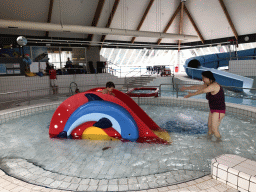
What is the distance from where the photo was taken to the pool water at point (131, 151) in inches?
91.8

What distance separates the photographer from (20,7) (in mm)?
9898

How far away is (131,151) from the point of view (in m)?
2.85

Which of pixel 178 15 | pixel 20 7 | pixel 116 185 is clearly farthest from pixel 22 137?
pixel 178 15

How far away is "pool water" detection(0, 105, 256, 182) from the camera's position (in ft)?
7.65

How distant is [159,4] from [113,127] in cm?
1206

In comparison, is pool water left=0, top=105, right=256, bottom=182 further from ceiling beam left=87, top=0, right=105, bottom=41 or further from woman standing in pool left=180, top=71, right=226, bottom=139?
ceiling beam left=87, top=0, right=105, bottom=41

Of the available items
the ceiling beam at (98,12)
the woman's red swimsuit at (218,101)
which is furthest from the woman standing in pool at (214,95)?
the ceiling beam at (98,12)

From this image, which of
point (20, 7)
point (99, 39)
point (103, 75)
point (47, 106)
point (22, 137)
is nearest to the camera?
point (22, 137)

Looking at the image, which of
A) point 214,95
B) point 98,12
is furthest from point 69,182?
point 98,12

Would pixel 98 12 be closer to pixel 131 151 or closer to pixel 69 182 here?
pixel 131 151

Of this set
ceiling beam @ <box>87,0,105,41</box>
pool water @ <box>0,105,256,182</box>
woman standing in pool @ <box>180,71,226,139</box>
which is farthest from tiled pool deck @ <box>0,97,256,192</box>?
ceiling beam @ <box>87,0,105,41</box>

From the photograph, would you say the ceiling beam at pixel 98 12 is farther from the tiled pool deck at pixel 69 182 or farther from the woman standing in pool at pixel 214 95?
the tiled pool deck at pixel 69 182

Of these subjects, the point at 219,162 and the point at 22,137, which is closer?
the point at 219,162

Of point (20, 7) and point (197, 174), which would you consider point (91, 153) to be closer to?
point (197, 174)
